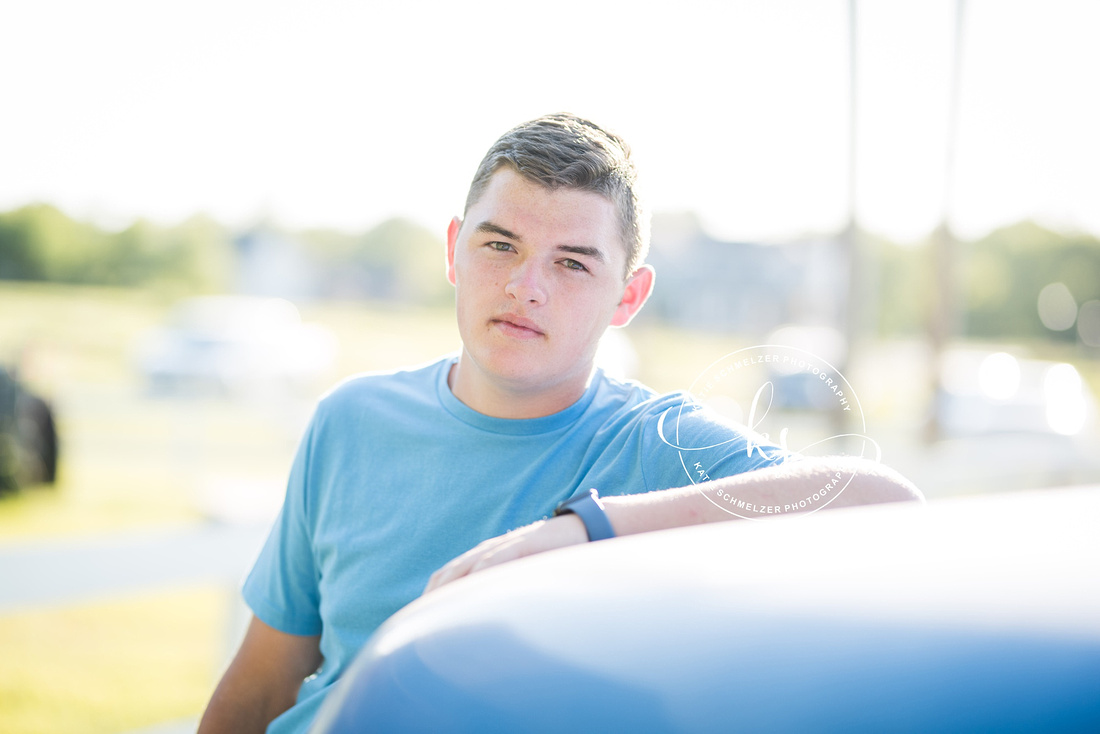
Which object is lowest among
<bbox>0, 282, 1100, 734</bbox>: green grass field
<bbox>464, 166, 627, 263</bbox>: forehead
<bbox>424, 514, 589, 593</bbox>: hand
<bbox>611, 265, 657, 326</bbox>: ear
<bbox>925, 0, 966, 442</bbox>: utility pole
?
<bbox>0, 282, 1100, 734</bbox>: green grass field

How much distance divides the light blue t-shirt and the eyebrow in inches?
8.9

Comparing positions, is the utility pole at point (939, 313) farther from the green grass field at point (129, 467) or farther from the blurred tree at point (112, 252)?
the blurred tree at point (112, 252)

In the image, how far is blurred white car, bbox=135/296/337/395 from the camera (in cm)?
1098

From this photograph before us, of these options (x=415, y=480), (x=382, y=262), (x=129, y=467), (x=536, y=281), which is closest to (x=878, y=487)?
(x=536, y=281)

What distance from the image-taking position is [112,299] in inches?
328

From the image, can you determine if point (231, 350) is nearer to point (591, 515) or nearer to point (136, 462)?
point (136, 462)

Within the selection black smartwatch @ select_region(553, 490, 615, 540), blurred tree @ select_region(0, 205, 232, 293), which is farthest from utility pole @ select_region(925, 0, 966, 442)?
blurred tree @ select_region(0, 205, 232, 293)

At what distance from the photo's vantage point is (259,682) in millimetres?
1312

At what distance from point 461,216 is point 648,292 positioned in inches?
13.2

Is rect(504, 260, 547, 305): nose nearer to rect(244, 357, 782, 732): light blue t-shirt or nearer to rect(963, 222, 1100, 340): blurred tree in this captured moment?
rect(244, 357, 782, 732): light blue t-shirt

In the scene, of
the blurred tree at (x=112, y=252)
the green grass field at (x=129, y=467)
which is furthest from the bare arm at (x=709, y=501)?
the blurred tree at (x=112, y=252)

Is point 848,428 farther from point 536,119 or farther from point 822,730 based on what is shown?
point 822,730

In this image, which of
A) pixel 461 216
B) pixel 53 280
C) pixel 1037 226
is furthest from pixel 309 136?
pixel 1037 226

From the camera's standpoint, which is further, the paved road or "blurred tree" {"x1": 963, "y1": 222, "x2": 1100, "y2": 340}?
"blurred tree" {"x1": 963, "y1": 222, "x2": 1100, "y2": 340}
